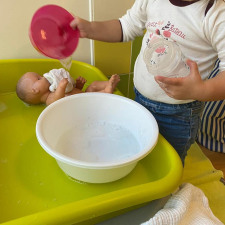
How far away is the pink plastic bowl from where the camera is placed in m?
0.65

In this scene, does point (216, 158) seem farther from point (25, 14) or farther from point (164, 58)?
point (25, 14)

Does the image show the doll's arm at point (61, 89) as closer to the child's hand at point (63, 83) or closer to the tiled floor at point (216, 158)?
the child's hand at point (63, 83)

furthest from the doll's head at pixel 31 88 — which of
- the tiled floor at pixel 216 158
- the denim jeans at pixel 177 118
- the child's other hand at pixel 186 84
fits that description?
the tiled floor at pixel 216 158

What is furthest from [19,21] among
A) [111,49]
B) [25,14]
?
[111,49]

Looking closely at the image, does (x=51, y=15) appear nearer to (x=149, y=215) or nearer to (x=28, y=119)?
(x=28, y=119)

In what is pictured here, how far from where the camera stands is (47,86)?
0.82 m

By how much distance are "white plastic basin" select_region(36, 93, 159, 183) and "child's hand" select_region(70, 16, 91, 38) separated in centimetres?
16

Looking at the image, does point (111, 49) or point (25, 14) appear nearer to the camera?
point (25, 14)

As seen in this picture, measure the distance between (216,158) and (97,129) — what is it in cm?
63

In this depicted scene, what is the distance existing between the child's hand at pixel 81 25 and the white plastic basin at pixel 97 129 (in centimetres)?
16

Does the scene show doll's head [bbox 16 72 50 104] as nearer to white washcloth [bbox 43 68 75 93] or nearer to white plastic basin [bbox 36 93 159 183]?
white washcloth [bbox 43 68 75 93]

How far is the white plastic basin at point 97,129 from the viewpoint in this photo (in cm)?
60

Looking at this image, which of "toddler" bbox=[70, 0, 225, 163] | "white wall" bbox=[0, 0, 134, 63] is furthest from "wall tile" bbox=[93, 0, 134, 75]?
"toddler" bbox=[70, 0, 225, 163]

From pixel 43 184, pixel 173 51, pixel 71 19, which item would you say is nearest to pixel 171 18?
pixel 173 51
